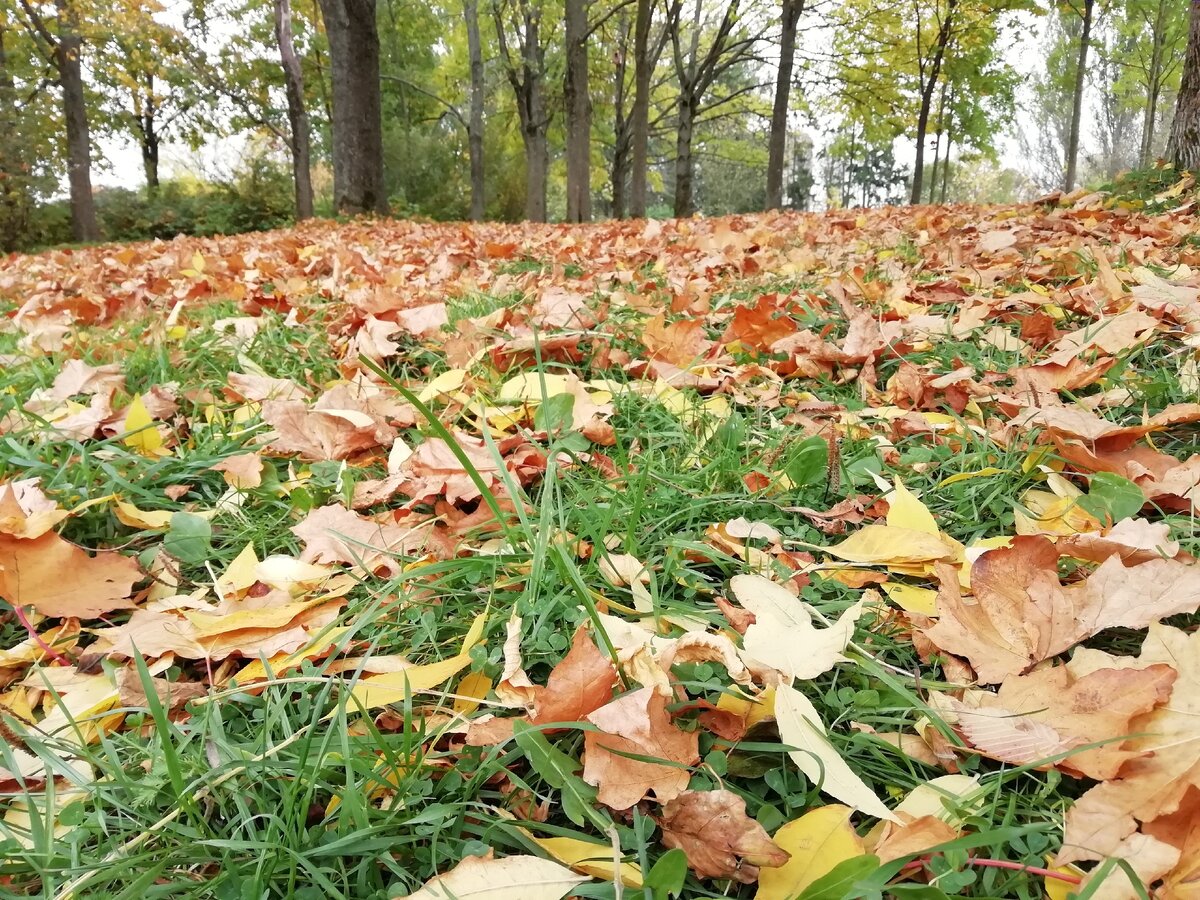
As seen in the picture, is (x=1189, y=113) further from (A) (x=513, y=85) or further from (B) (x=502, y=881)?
(A) (x=513, y=85)

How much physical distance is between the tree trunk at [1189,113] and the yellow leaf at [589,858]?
6.28 metres

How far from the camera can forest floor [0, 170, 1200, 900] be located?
27.1 inches

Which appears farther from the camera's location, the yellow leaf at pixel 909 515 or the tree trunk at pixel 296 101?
the tree trunk at pixel 296 101

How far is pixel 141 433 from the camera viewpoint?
159 cm

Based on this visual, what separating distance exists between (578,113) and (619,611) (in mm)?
12636

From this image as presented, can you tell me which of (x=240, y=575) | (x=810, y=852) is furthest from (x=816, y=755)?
(x=240, y=575)

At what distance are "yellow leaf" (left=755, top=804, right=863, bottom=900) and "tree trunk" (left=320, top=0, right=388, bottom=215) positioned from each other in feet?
36.0

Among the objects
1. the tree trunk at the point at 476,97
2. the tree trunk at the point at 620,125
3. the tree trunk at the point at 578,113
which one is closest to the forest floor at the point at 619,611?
the tree trunk at the point at 578,113

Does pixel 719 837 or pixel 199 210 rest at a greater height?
pixel 199 210

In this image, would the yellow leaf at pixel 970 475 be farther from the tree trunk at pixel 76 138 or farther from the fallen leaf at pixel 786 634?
the tree trunk at pixel 76 138

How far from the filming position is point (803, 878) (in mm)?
651

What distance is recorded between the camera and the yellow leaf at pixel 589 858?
67cm

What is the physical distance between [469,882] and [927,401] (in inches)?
56.7

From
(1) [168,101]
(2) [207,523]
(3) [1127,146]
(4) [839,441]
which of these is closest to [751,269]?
(4) [839,441]
